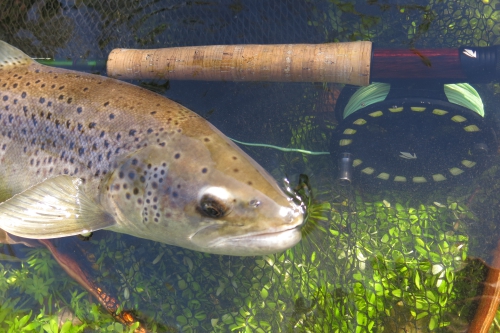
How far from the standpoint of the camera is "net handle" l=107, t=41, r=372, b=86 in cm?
249

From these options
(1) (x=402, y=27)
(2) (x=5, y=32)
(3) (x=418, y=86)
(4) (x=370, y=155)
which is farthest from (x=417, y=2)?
(2) (x=5, y=32)

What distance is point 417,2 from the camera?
2914mm

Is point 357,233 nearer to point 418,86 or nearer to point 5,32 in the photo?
point 418,86

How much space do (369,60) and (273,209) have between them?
3.49 ft

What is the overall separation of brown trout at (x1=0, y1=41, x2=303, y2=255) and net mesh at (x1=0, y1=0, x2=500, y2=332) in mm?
537

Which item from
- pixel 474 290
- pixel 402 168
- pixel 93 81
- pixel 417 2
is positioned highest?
pixel 417 2

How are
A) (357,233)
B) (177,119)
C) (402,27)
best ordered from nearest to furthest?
1. (177,119)
2. (357,233)
3. (402,27)

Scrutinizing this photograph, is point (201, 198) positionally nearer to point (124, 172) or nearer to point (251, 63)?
point (124, 172)

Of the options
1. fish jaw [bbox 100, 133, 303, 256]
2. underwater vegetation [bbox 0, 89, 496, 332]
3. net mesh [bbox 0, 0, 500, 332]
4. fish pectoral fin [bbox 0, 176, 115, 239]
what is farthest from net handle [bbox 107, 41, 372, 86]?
fish pectoral fin [bbox 0, 176, 115, 239]

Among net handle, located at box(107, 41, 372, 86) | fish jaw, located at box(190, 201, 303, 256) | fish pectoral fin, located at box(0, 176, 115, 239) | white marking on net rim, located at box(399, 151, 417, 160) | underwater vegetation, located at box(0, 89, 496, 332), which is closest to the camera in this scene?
fish jaw, located at box(190, 201, 303, 256)

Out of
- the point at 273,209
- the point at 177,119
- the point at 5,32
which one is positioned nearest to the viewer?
the point at 273,209

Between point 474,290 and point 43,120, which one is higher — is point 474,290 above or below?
below

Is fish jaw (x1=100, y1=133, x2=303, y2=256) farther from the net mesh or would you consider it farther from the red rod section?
the red rod section

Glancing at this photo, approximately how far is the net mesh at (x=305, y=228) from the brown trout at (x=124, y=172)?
54 cm
